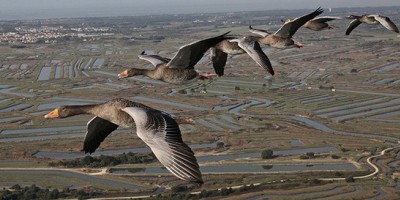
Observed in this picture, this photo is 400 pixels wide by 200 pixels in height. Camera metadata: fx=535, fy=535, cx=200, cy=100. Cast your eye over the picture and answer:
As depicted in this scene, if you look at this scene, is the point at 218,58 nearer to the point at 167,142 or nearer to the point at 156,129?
the point at 156,129

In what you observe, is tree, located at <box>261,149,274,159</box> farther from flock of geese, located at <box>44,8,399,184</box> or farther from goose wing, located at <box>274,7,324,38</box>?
goose wing, located at <box>274,7,324,38</box>

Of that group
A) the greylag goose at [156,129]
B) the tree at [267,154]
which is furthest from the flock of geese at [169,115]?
the tree at [267,154]

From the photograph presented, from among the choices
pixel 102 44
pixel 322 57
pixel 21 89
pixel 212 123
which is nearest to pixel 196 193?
pixel 212 123

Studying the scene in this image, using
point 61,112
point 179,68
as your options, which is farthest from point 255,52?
point 61,112

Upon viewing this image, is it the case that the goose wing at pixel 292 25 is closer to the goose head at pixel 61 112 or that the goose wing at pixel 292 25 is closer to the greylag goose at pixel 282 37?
the greylag goose at pixel 282 37

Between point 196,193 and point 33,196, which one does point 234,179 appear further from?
point 33,196

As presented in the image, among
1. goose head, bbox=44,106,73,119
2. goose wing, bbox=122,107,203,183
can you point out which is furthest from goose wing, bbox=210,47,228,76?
goose wing, bbox=122,107,203,183

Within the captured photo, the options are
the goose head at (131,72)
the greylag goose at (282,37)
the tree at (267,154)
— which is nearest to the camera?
the goose head at (131,72)
